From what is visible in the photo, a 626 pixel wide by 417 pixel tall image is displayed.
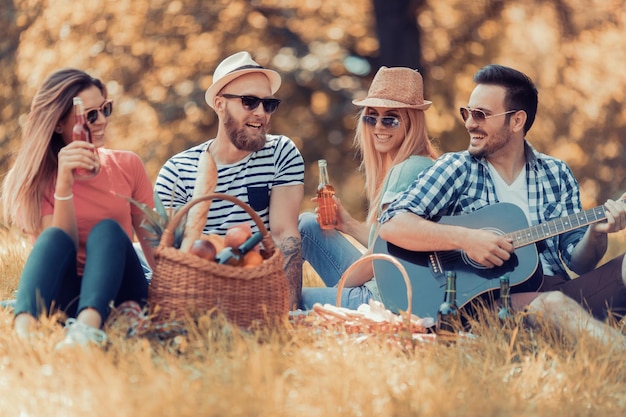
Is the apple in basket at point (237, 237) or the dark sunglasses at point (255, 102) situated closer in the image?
the apple in basket at point (237, 237)

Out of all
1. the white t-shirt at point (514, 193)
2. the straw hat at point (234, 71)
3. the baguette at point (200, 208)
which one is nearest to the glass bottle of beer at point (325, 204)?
the straw hat at point (234, 71)

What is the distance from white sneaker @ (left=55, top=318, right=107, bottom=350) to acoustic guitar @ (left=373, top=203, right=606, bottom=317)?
1.56 metres

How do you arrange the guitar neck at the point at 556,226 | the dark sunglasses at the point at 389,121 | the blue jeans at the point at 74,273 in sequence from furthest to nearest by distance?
the dark sunglasses at the point at 389,121 < the guitar neck at the point at 556,226 < the blue jeans at the point at 74,273

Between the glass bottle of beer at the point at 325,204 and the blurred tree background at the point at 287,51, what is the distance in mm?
5188

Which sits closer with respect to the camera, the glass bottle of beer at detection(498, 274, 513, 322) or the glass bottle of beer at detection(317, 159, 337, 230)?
the glass bottle of beer at detection(498, 274, 513, 322)

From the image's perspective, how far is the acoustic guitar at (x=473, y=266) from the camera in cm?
462

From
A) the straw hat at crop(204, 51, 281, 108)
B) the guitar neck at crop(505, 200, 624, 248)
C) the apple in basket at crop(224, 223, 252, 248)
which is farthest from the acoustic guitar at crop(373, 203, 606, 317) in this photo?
the straw hat at crop(204, 51, 281, 108)

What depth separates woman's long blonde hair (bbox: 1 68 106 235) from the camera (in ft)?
14.8

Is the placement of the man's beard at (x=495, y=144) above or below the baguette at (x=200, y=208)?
above

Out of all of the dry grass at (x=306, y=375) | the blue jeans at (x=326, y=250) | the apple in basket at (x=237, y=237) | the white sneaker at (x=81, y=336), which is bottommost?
the dry grass at (x=306, y=375)

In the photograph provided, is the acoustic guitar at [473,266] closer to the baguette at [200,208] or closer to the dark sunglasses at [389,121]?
the dark sunglasses at [389,121]

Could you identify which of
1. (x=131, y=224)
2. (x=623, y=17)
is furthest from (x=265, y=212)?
(x=623, y=17)

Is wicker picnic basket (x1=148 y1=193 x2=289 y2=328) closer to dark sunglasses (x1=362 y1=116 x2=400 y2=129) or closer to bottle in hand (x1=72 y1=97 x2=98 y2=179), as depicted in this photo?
bottle in hand (x1=72 y1=97 x2=98 y2=179)

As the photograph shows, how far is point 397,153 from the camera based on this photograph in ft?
17.9
